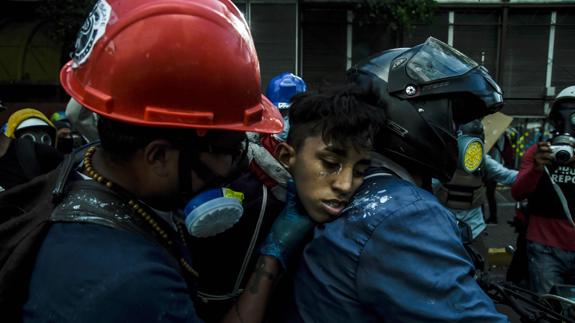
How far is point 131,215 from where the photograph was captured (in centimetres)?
136

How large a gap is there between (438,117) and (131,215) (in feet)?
3.67

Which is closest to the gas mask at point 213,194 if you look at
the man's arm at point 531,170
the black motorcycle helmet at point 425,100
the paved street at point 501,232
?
the black motorcycle helmet at point 425,100

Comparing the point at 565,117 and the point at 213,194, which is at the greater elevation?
the point at 213,194

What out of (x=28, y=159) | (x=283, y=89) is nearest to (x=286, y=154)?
(x=28, y=159)

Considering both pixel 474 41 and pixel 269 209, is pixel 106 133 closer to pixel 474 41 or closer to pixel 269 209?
pixel 269 209

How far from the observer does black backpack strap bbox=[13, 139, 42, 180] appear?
319cm

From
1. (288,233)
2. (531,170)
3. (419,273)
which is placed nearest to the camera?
(419,273)

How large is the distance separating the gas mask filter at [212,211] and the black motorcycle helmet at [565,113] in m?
3.48

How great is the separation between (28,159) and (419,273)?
2.81 meters

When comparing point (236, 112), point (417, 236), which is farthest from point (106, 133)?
point (417, 236)

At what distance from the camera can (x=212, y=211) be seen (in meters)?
1.57

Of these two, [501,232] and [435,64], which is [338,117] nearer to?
[435,64]

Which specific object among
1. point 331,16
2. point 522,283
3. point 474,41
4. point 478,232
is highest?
point 331,16

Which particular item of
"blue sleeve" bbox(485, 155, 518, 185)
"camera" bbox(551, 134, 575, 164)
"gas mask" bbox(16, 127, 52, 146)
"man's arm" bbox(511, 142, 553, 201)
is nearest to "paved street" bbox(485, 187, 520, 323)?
"blue sleeve" bbox(485, 155, 518, 185)
